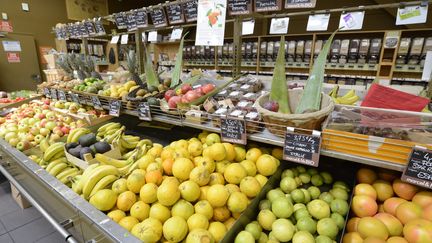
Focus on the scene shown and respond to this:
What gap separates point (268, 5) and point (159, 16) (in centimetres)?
103

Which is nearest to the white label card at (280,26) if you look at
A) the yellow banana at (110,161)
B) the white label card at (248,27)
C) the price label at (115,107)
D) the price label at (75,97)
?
the white label card at (248,27)

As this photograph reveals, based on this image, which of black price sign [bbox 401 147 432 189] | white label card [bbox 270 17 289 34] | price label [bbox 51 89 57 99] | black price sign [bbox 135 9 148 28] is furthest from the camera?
price label [bbox 51 89 57 99]

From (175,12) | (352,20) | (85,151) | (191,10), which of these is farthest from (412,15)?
(85,151)

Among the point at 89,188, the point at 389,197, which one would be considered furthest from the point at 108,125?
the point at 389,197

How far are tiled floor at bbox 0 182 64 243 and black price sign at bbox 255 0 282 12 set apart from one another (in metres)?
2.19

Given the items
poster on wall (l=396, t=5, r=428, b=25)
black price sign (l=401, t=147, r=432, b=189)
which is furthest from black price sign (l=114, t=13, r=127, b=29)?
black price sign (l=401, t=147, r=432, b=189)

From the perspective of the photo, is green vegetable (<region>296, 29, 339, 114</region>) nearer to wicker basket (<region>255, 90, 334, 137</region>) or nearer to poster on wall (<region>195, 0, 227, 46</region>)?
wicker basket (<region>255, 90, 334, 137</region>)

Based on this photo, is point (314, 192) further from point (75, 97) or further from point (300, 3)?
point (75, 97)

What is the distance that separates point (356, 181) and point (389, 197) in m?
0.15

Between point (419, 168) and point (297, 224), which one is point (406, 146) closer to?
point (419, 168)

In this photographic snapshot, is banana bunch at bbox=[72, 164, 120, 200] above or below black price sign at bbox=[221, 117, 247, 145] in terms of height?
below

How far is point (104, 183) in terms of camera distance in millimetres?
1100

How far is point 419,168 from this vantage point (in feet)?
2.48

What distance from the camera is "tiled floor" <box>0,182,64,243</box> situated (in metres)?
1.70
